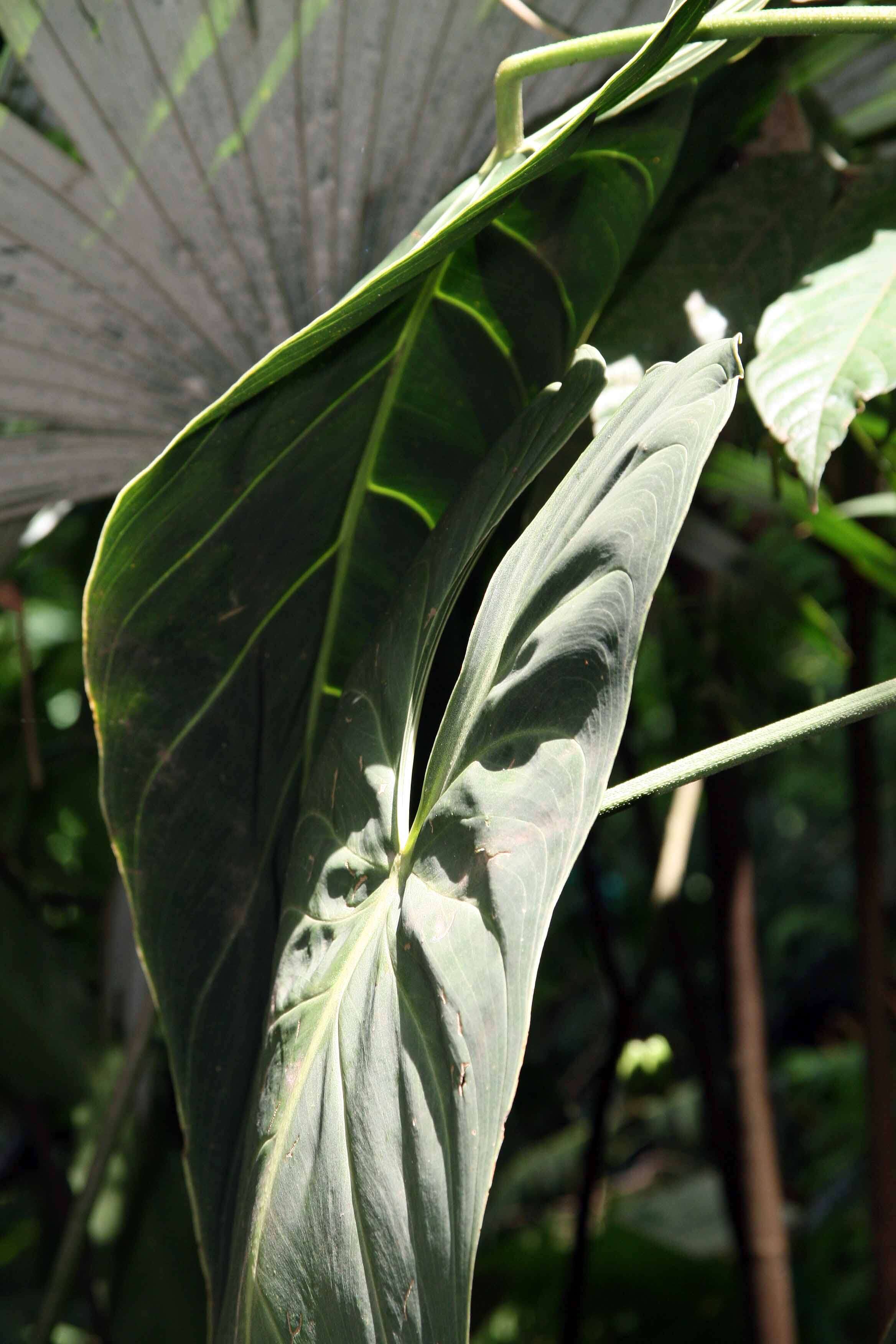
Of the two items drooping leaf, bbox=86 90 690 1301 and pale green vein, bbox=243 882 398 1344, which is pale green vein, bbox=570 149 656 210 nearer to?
drooping leaf, bbox=86 90 690 1301

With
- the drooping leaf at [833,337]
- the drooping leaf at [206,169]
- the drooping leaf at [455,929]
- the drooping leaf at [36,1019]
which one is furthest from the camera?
the drooping leaf at [36,1019]

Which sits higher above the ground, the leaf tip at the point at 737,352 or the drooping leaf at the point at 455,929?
the leaf tip at the point at 737,352

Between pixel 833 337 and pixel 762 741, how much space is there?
0.20 m

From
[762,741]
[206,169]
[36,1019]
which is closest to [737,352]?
[762,741]

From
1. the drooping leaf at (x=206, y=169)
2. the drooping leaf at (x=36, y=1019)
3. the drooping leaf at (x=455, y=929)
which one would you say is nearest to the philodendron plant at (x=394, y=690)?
the drooping leaf at (x=455, y=929)

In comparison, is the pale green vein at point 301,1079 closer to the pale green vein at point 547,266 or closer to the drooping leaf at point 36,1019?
the pale green vein at point 547,266

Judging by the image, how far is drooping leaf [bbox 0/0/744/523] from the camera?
48cm

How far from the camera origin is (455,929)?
0.26 m

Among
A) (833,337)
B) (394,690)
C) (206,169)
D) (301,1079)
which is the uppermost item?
(206,169)

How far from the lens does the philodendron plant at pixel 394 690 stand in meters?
0.26

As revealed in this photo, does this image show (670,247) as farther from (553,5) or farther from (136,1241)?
(136,1241)

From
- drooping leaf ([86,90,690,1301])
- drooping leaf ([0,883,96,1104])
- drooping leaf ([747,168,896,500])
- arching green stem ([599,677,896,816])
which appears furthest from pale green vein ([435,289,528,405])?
drooping leaf ([0,883,96,1104])

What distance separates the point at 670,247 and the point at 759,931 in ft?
7.12

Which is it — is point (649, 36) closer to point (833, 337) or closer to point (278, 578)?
point (833, 337)
